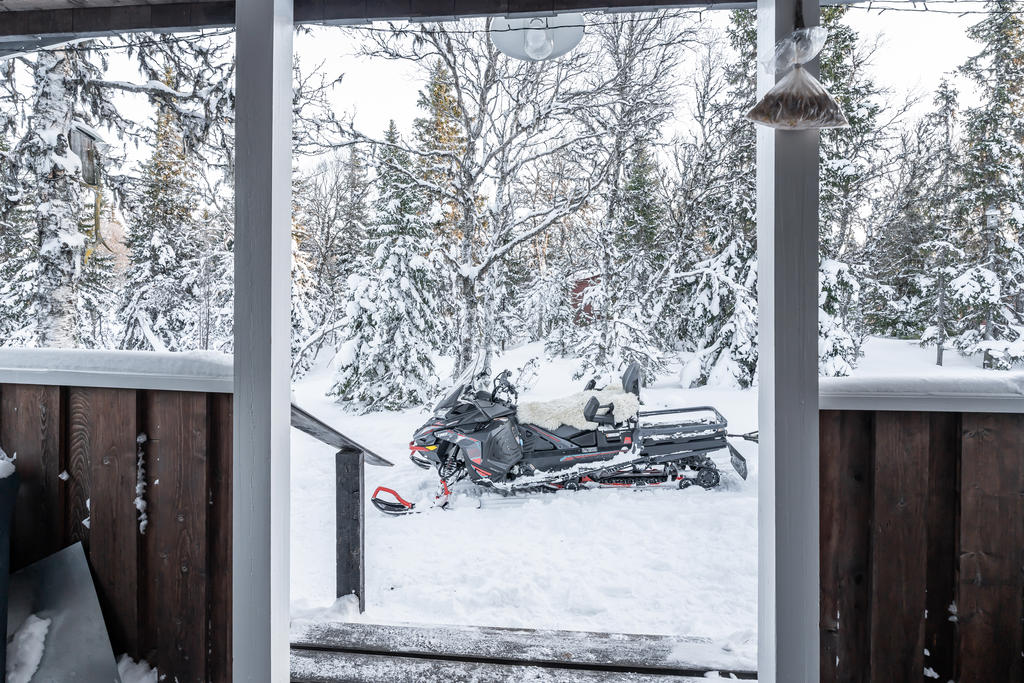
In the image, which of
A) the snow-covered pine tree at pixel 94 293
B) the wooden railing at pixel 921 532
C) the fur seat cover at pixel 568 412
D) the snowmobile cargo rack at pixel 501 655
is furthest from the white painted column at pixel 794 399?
the snow-covered pine tree at pixel 94 293

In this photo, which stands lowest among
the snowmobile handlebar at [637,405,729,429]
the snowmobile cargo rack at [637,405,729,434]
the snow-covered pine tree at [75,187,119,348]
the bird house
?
the snowmobile cargo rack at [637,405,729,434]

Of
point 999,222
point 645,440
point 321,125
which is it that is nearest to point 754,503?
point 645,440

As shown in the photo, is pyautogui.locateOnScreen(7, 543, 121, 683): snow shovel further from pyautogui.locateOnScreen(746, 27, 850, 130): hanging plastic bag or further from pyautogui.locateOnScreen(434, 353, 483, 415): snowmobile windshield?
pyautogui.locateOnScreen(434, 353, 483, 415): snowmobile windshield

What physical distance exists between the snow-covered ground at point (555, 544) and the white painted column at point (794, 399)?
5.27ft

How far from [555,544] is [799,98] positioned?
9.73ft

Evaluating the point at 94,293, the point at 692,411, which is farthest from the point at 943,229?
the point at 94,293

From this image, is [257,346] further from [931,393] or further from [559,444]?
[559,444]

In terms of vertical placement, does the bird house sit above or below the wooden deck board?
above

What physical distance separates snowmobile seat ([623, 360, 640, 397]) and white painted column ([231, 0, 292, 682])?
10.3 ft

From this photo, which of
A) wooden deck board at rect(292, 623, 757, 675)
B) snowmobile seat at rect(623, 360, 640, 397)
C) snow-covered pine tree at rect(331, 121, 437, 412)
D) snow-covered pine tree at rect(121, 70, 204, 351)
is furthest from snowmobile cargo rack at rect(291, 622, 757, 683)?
snow-covered pine tree at rect(121, 70, 204, 351)

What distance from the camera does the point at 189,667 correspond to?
3.39 feet

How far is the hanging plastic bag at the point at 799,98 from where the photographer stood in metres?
0.70

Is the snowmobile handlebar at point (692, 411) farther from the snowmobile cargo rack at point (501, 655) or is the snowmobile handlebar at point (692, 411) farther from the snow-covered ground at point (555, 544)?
the snowmobile cargo rack at point (501, 655)

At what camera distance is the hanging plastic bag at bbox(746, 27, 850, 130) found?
0.70 m
